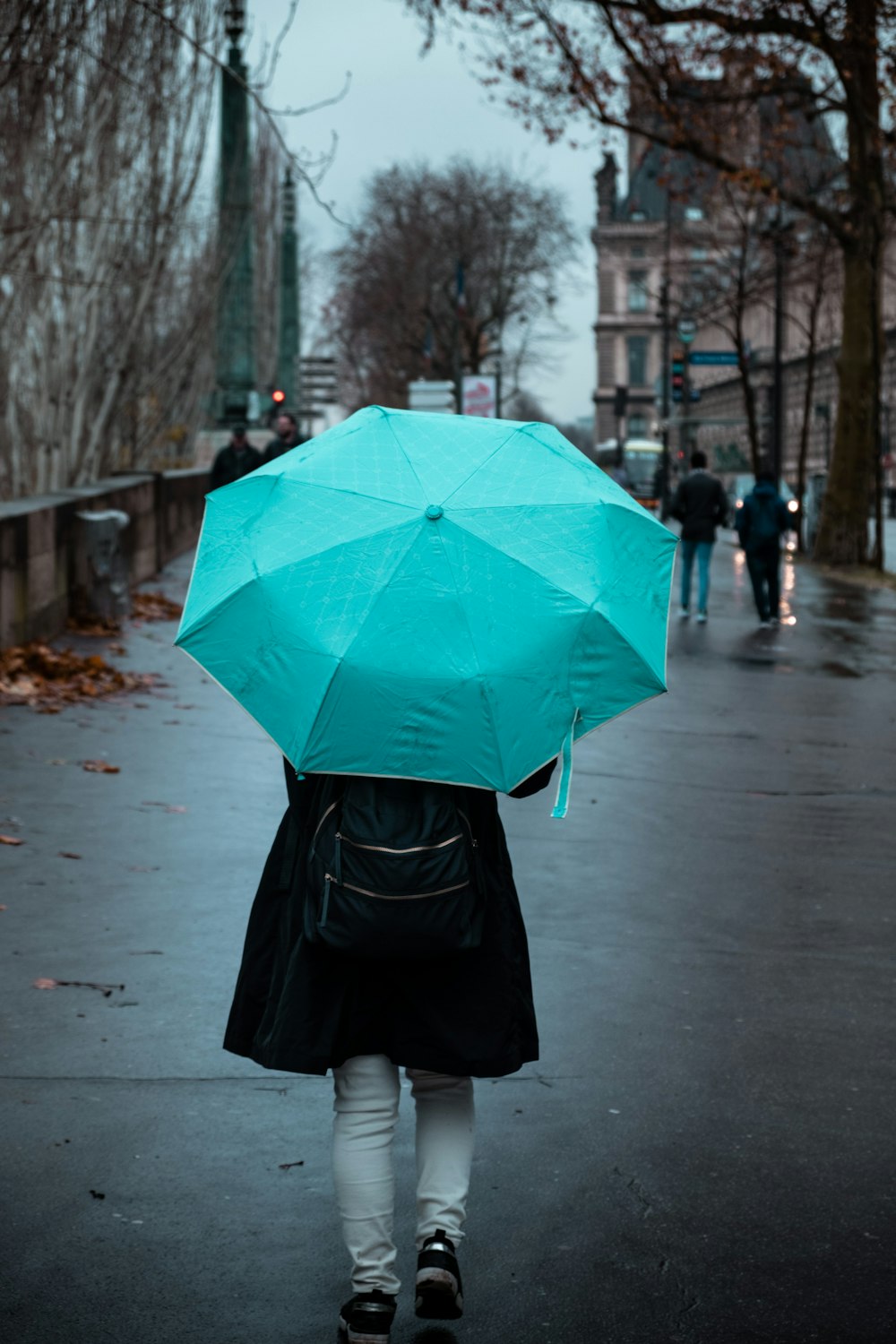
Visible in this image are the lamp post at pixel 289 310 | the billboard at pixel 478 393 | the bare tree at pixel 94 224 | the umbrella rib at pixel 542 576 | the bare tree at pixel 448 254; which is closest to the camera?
the umbrella rib at pixel 542 576

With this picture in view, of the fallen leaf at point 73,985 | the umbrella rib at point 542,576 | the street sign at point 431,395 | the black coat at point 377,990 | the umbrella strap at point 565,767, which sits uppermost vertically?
the street sign at point 431,395

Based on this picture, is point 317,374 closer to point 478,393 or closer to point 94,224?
point 478,393

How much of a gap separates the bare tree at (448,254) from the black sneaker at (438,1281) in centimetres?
5821

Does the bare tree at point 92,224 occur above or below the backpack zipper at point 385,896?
above

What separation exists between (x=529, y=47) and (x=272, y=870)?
26.4 m

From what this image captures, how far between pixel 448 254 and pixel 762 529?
4496cm

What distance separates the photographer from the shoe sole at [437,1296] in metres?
3.55

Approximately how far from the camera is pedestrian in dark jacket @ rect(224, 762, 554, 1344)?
11.4 ft

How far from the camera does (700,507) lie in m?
21.2

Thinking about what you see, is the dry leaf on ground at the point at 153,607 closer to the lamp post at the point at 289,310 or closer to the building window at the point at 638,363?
the lamp post at the point at 289,310

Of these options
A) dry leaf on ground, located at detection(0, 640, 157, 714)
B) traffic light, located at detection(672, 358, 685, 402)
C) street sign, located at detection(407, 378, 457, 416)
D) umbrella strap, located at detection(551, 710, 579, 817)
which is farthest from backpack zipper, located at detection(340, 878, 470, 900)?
traffic light, located at detection(672, 358, 685, 402)

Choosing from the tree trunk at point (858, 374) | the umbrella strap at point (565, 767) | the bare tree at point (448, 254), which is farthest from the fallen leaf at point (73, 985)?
the bare tree at point (448, 254)

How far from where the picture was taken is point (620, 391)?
6078 centimetres

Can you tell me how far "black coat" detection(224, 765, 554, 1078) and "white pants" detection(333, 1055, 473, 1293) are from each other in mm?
73
